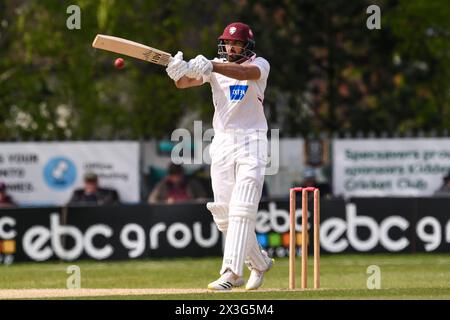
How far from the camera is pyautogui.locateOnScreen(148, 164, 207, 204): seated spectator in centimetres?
1955

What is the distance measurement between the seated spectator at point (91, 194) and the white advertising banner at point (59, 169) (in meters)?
0.39

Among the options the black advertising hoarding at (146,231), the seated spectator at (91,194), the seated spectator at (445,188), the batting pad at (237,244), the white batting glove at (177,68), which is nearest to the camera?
the white batting glove at (177,68)

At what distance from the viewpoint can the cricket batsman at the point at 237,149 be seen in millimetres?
10758

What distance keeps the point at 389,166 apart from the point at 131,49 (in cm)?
1047

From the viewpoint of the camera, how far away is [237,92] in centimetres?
1092

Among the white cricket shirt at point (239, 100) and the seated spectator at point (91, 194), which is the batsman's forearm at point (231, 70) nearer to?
the white cricket shirt at point (239, 100)

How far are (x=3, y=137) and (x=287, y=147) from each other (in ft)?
20.2

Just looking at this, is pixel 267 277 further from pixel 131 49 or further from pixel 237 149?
pixel 131 49

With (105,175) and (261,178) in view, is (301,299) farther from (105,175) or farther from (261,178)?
(105,175)

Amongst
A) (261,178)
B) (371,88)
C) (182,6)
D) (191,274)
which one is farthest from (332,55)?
(261,178)

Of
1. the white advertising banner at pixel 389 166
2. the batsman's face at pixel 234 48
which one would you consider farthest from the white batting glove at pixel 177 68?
the white advertising banner at pixel 389 166

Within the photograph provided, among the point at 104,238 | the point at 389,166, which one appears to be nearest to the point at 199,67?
the point at 104,238

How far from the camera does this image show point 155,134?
25.5 metres
